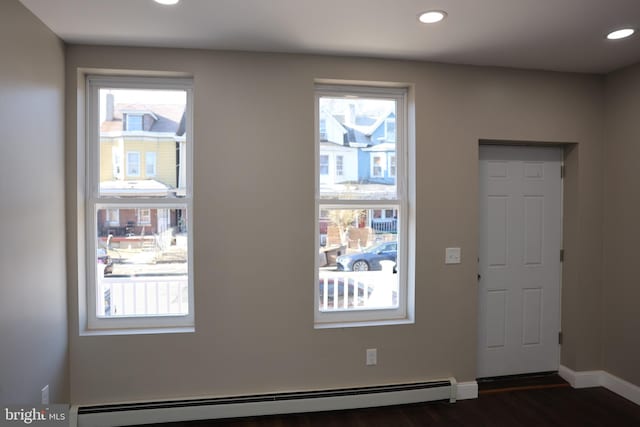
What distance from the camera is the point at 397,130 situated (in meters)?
2.98

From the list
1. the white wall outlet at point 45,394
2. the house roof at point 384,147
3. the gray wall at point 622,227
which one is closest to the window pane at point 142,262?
the white wall outlet at point 45,394

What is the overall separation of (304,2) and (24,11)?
5.04 feet

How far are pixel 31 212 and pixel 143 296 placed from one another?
0.96 meters

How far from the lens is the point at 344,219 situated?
2.93 metres

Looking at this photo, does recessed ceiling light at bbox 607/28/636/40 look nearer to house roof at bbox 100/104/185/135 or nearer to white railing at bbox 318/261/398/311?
white railing at bbox 318/261/398/311

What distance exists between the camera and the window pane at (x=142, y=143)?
268 centimetres

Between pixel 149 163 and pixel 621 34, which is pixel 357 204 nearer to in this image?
pixel 149 163

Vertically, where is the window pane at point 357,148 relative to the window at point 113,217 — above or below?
above

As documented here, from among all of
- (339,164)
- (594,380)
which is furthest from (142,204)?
(594,380)

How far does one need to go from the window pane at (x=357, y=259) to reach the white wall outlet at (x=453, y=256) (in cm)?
40

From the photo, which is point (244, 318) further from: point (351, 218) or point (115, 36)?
point (115, 36)

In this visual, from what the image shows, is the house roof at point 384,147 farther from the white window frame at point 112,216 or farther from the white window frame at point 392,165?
the white window frame at point 112,216

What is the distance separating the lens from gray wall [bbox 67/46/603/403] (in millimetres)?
2590

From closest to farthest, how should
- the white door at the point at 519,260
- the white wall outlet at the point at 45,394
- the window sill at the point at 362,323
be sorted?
the white wall outlet at the point at 45,394, the window sill at the point at 362,323, the white door at the point at 519,260
